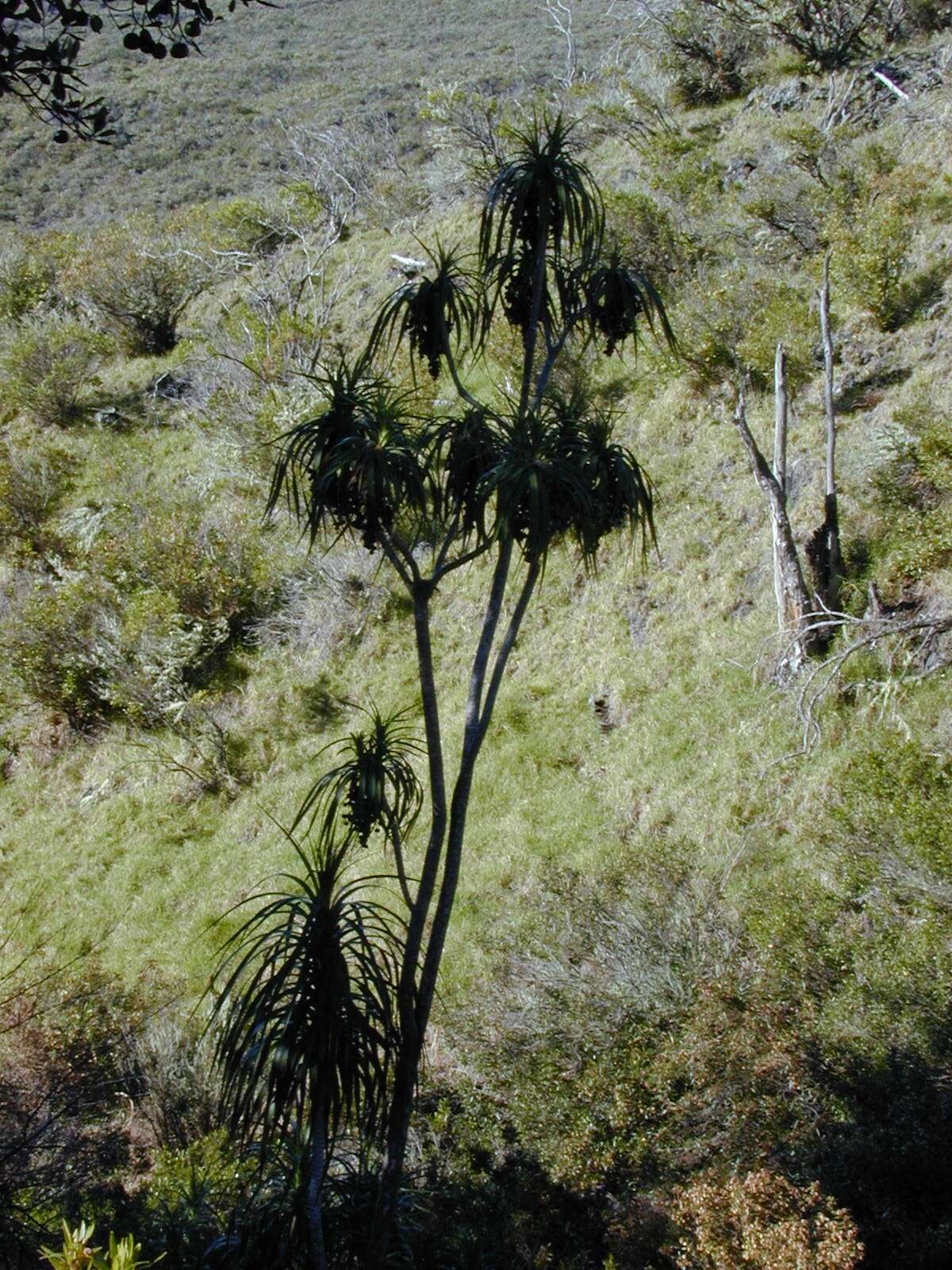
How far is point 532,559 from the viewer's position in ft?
12.7

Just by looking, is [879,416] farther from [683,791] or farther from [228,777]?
[228,777]

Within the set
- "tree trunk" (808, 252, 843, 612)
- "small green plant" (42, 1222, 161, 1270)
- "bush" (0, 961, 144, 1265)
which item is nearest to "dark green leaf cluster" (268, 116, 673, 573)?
"small green plant" (42, 1222, 161, 1270)

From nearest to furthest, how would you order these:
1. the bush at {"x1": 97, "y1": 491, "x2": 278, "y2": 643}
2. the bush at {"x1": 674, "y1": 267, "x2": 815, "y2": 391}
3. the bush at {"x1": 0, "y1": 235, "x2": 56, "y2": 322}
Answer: the bush at {"x1": 674, "y1": 267, "x2": 815, "y2": 391}
the bush at {"x1": 97, "y1": 491, "x2": 278, "y2": 643}
the bush at {"x1": 0, "y1": 235, "x2": 56, "y2": 322}

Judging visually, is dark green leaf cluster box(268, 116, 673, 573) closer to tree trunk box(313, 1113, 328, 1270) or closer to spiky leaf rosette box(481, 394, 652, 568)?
spiky leaf rosette box(481, 394, 652, 568)

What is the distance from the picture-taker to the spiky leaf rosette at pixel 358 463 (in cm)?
403

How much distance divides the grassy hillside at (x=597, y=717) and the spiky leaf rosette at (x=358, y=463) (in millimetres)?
1008

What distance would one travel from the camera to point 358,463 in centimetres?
402

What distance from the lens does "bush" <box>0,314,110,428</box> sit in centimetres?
1838

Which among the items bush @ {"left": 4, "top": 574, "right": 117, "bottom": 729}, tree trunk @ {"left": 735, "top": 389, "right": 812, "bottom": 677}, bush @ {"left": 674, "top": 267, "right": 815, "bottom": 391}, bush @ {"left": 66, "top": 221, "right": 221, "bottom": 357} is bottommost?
tree trunk @ {"left": 735, "top": 389, "right": 812, "bottom": 677}

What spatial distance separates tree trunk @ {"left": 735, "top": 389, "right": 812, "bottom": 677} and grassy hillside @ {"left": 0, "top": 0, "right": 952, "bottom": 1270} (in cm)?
23

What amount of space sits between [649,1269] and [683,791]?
14.1 ft

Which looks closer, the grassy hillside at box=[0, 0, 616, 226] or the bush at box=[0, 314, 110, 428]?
the bush at box=[0, 314, 110, 428]

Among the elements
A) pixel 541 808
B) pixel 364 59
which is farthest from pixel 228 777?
pixel 364 59

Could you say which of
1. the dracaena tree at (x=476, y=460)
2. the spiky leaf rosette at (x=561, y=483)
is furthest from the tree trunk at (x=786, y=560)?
the spiky leaf rosette at (x=561, y=483)
